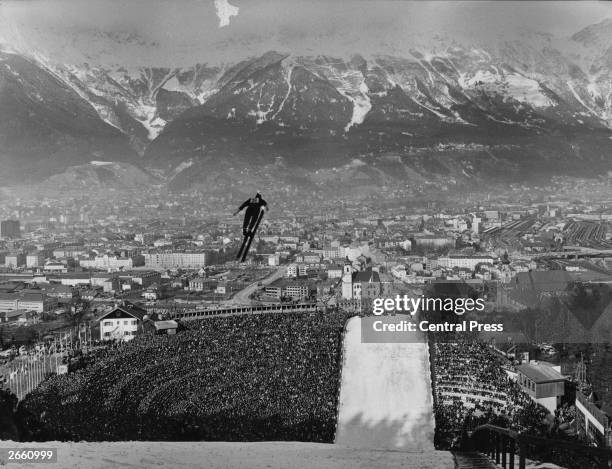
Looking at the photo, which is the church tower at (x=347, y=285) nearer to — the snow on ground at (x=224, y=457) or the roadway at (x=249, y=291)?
the roadway at (x=249, y=291)

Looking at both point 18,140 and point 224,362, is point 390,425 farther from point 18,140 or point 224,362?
point 18,140

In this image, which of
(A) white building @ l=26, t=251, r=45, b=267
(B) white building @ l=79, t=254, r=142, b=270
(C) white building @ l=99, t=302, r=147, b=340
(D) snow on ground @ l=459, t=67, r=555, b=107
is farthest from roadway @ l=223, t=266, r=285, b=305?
(D) snow on ground @ l=459, t=67, r=555, b=107

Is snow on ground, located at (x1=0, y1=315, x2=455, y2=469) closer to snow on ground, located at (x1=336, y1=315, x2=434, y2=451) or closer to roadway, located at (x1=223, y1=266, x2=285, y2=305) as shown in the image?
snow on ground, located at (x1=336, y1=315, x2=434, y2=451)

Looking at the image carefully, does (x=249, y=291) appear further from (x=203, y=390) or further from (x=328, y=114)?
(x=328, y=114)

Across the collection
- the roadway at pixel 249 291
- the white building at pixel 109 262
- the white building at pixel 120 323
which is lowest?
the white building at pixel 120 323

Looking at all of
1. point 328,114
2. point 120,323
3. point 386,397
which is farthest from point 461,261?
point 328,114

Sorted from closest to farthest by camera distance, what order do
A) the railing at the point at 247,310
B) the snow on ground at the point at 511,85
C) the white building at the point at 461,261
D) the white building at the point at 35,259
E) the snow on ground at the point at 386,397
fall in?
the snow on ground at the point at 386,397
the railing at the point at 247,310
the white building at the point at 461,261
the white building at the point at 35,259
the snow on ground at the point at 511,85

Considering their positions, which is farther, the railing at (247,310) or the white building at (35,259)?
the white building at (35,259)

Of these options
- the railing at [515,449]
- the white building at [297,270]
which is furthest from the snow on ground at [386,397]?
the white building at [297,270]
